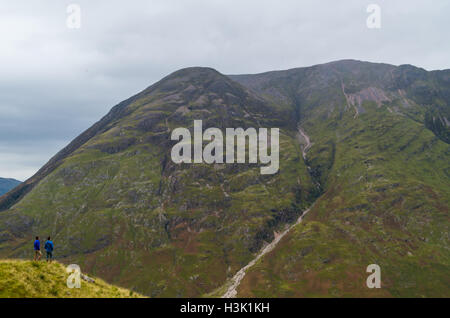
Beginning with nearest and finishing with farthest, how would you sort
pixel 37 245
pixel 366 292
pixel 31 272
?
pixel 31 272 → pixel 37 245 → pixel 366 292

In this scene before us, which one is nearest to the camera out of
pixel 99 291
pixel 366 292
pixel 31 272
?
pixel 31 272

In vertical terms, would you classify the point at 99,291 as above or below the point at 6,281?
below
